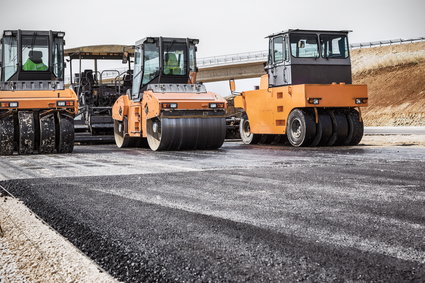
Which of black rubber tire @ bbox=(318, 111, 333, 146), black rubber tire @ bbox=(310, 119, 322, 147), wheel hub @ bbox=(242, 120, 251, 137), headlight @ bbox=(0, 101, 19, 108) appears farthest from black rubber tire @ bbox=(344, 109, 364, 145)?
headlight @ bbox=(0, 101, 19, 108)

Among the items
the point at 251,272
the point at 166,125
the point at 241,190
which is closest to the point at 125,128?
the point at 166,125

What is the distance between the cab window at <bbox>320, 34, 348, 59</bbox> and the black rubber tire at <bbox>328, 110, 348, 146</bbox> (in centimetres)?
169

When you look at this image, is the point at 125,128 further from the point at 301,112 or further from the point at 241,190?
the point at 241,190

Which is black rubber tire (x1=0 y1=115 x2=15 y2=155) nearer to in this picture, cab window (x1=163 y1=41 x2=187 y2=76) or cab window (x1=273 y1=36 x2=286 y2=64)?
cab window (x1=163 y1=41 x2=187 y2=76)

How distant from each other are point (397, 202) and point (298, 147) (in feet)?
28.7

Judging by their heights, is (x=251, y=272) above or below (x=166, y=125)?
below

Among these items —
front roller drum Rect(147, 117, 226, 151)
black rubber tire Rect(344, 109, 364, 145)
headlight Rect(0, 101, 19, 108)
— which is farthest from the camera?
black rubber tire Rect(344, 109, 364, 145)

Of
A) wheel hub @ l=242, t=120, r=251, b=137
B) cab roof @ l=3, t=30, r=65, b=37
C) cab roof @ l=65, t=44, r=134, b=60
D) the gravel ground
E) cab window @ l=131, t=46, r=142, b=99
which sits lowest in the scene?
the gravel ground

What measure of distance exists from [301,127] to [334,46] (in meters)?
2.57

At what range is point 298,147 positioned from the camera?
13523 mm

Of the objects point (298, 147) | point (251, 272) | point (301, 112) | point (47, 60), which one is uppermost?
point (47, 60)

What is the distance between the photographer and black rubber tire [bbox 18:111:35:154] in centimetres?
→ 1230

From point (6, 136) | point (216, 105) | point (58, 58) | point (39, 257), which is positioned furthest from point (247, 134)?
point (39, 257)

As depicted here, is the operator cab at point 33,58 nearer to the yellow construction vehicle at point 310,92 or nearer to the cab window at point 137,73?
the cab window at point 137,73
